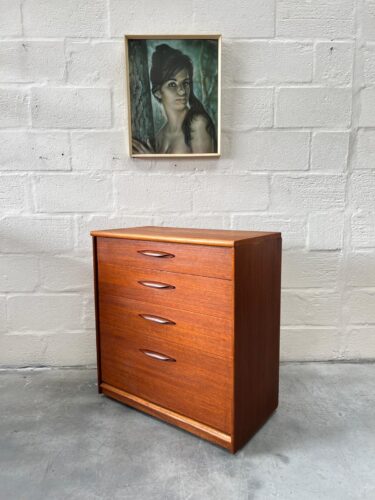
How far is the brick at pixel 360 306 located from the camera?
5.55 feet

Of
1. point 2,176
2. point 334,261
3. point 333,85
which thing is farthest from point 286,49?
point 2,176

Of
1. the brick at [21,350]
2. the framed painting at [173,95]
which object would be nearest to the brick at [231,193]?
the framed painting at [173,95]

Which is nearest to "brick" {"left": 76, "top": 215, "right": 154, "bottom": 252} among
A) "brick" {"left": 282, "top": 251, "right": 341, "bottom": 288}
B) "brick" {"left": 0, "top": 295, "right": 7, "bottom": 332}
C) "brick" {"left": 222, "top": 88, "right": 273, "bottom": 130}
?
"brick" {"left": 0, "top": 295, "right": 7, "bottom": 332}

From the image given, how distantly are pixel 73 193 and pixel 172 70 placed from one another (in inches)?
27.3

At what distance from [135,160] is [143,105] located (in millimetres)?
238

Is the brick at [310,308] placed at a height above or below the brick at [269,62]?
below

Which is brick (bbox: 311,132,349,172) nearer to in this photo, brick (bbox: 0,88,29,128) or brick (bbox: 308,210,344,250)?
brick (bbox: 308,210,344,250)

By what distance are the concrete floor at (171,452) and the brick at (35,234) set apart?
0.62 meters

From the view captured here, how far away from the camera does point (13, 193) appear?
1.64 m

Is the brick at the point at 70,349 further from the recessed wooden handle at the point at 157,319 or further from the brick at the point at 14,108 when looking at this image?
the brick at the point at 14,108

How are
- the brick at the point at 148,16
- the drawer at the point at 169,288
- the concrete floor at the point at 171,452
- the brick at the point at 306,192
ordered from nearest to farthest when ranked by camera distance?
the concrete floor at the point at 171,452
the drawer at the point at 169,288
the brick at the point at 148,16
the brick at the point at 306,192

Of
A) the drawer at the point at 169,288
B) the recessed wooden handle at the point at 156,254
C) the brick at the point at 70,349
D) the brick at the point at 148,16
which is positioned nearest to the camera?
the drawer at the point at 169,288

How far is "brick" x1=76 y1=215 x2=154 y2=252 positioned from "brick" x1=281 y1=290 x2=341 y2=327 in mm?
746

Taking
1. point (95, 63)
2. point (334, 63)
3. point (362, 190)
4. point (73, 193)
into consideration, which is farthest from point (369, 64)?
point (73, 193)
